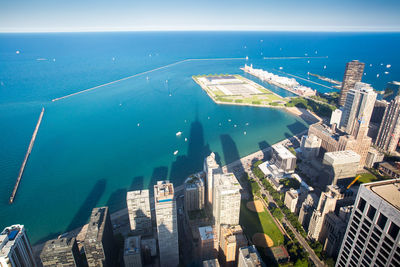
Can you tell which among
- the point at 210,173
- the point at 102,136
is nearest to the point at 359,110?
the point at 210,173

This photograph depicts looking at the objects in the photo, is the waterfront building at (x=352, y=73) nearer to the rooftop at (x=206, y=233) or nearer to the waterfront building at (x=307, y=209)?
the waterfront building at (x=307, y=209)

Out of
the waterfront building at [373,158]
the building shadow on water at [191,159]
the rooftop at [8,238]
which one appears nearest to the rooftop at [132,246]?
the rooftop at [8,238]

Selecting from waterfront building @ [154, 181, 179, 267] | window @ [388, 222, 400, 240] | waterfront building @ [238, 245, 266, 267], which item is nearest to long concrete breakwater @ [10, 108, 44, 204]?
waterfront building @ [154, 181, 179, 267]

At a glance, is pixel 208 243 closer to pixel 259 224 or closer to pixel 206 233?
pixel 206 233

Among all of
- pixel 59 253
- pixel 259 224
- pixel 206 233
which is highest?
pixel 59 253

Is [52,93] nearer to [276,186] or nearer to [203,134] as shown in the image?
[203,134]

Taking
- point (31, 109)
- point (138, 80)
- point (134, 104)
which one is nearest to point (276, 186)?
point (134, 104)
